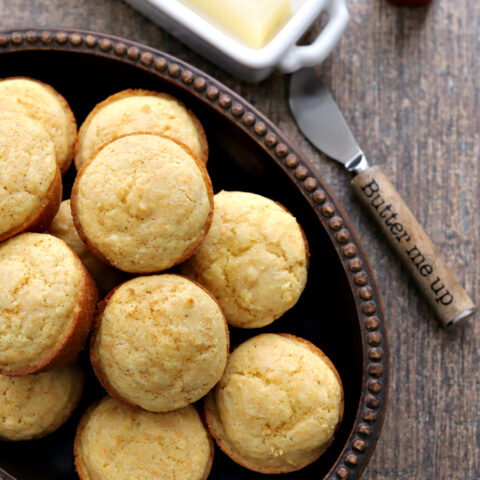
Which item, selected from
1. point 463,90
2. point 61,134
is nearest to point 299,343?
point 61,134

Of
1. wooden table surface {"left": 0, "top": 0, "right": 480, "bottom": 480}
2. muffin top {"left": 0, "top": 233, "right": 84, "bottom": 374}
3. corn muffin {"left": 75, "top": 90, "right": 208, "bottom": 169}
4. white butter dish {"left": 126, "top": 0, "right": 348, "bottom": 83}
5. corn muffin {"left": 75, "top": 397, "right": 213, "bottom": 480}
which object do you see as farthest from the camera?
wooden table surface {"left": 0, "top": 0, "right": 480, "bottom": 480}

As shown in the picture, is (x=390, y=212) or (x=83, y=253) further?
(x=390, y=212)

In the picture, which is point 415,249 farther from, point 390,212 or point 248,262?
point 248,262

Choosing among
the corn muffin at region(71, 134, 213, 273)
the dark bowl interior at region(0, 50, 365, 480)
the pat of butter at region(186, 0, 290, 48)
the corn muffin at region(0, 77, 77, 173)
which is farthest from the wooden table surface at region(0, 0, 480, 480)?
the corn muffin at region(71, 134, 213, 273)

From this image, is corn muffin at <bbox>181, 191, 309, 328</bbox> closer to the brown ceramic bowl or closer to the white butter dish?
the brown ceramic bowl

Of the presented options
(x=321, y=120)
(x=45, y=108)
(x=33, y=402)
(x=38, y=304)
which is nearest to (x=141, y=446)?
(x=33, y=402)

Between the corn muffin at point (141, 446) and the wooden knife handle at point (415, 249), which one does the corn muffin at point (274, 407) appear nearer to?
the corn muffin at point (141, 446)
